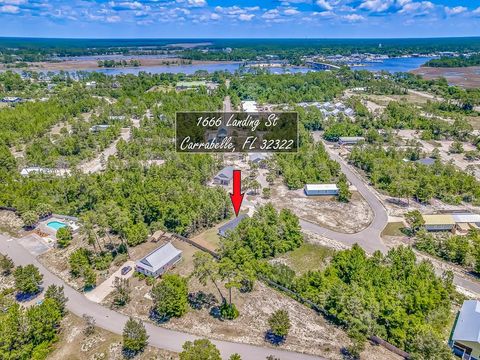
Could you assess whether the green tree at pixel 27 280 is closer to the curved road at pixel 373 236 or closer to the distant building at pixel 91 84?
the curved road at pixel 373 236

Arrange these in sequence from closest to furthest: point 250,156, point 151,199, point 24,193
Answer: point 151,199, point 24,193, point 250,156

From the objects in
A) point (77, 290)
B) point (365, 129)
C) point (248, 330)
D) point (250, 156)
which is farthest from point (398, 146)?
point (77, 290)

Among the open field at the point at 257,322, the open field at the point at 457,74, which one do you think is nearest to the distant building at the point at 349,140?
the open field at the point at 257,322

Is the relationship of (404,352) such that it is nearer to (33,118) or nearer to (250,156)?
(250,156)

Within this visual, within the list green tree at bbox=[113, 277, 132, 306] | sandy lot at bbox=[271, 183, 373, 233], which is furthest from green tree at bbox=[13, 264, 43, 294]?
sandy lot at bbox=[271, 183, 373, 233]

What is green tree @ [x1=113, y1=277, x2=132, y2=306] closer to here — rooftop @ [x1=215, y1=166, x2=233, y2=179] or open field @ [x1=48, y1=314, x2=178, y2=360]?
open field @ [x1=48, y1=314, x2=178, y2=360]

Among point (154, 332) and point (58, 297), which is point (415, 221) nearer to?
point (154, 332)
